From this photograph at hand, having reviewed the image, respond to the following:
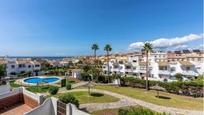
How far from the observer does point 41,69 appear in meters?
60.8

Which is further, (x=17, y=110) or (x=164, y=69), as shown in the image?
(x=164, y=69)

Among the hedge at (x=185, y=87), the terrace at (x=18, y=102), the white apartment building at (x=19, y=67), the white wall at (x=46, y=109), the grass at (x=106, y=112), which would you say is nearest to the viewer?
the white wall at (x=46, y=109)

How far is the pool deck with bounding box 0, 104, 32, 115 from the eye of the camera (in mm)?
15863

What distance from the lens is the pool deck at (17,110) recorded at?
15.9 metres

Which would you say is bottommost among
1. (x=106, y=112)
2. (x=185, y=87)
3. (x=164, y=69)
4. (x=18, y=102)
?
(x=106, y=112)

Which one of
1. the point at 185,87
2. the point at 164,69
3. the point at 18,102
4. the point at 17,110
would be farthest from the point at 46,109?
the point at 164,69

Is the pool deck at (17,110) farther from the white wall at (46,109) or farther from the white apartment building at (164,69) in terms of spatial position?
the white apartment building at (164,69)

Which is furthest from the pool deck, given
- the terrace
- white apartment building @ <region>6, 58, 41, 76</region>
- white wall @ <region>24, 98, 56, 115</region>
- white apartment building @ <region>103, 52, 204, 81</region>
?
white apartment building @ <region>6, 58, 41, 76</region>

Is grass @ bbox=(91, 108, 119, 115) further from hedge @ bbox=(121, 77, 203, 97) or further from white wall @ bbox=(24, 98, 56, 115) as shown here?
→ hedge @ bbox=(121, 77, 203, 97)

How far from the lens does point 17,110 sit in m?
16.6

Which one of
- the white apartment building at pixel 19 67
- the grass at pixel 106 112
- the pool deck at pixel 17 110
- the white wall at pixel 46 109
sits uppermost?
the white apartment building at pixel 19 67

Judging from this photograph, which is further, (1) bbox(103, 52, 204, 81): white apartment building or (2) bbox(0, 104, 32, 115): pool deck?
(1) bbox(103, 52, 204, 81): white apartment building

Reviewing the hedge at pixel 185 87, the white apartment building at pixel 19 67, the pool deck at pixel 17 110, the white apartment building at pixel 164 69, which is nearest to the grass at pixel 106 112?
the pool deck at pixel 17 110

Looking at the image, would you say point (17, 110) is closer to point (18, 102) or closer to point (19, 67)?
point (18, 102)
